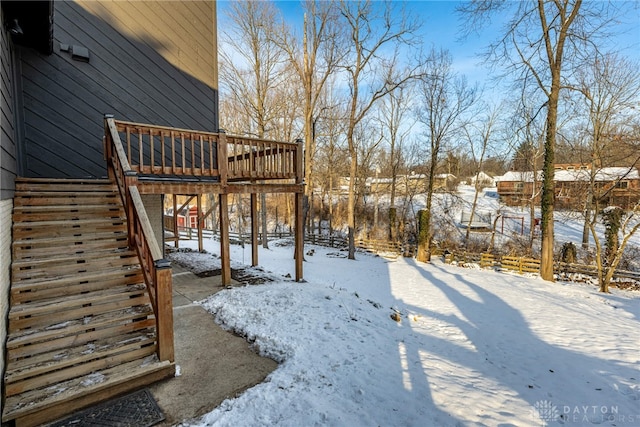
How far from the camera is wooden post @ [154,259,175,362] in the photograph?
121 inches

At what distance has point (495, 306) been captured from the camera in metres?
8.01

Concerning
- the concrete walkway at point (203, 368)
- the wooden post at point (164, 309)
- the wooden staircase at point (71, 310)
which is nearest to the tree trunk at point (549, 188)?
the concrete walkway at point (203, 368)

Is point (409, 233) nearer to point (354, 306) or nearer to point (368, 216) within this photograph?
point (368, 216)

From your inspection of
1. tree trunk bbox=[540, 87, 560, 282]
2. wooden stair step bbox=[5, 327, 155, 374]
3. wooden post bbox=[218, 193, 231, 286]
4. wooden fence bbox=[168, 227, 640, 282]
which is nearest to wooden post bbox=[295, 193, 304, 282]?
wooden post bbox=[218, 193, 231, 286]

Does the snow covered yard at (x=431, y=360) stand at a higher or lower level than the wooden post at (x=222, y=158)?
lower

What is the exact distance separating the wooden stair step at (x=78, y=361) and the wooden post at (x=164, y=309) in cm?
23

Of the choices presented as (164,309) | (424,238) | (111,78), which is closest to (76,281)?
(164,309)

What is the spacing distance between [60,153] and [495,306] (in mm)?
10486

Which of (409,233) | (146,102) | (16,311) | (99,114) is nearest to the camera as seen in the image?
(16,311)

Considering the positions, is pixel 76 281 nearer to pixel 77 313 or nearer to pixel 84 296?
pixel 84 296

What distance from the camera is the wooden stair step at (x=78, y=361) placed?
263 centimetres

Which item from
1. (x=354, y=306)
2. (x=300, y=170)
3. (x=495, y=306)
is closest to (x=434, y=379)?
(x=354, y=306)

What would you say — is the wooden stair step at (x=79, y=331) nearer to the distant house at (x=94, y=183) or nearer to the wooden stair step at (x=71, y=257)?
the distant house at (x=94, y=183)

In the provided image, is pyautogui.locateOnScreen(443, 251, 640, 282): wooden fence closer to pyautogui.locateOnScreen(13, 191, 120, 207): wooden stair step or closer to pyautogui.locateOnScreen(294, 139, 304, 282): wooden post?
→ pyautogui.locateOnScreen(294, 139, 304, 282): wooden post
